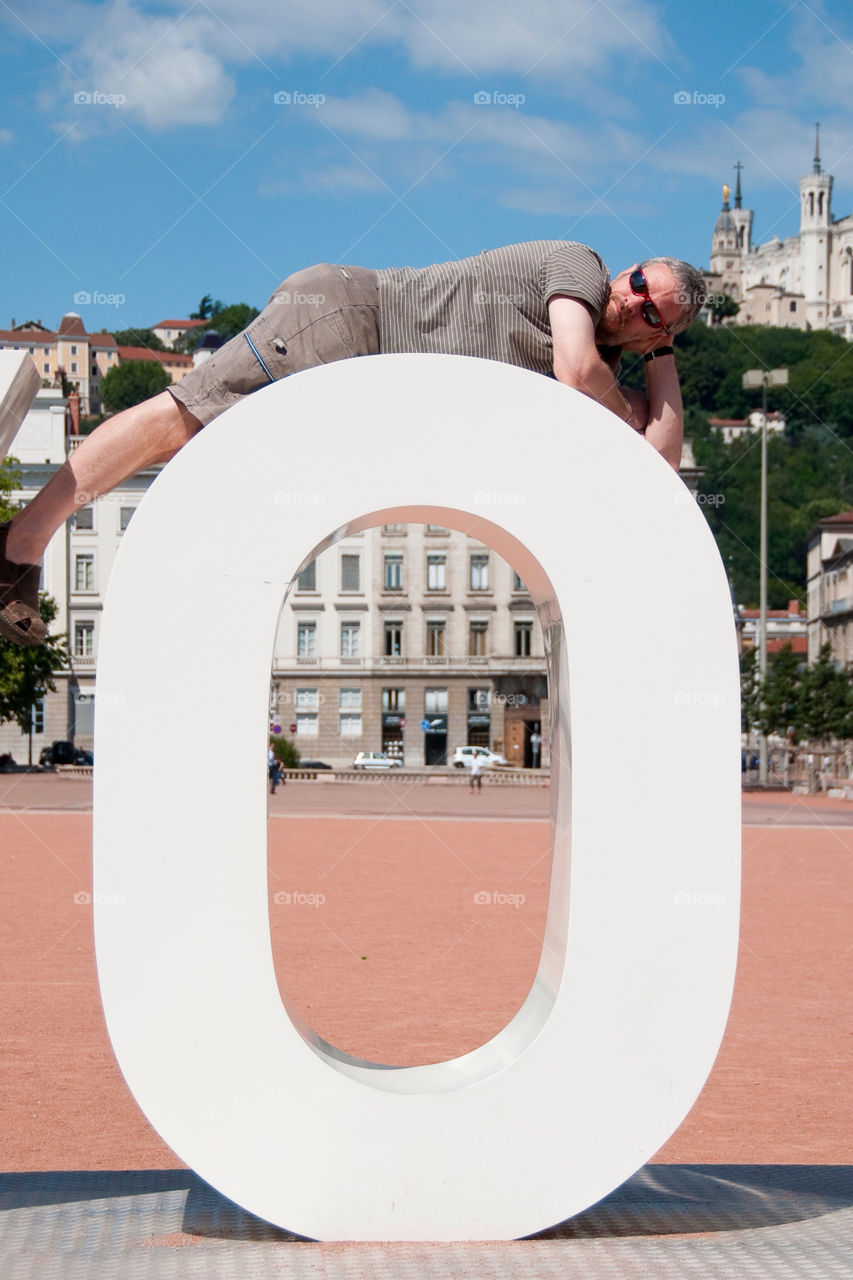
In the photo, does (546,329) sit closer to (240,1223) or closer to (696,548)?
(696,548)

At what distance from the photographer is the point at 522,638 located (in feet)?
193

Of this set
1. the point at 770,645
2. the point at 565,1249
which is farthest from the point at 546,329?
the point at 770,645

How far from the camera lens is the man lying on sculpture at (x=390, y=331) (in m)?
4.25

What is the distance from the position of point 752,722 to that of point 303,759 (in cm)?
1925

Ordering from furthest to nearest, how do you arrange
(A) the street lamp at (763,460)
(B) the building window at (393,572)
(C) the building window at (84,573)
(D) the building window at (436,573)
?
(B) the building window at (393,572), (D) the building window at (436,573), (C) the building window at (84,573), (A) the street lamp at (763,460)

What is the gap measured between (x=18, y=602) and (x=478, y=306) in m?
1.68

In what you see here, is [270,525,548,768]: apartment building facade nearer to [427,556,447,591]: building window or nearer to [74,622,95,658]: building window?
[427,556,447,591]: building window

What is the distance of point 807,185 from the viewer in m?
158

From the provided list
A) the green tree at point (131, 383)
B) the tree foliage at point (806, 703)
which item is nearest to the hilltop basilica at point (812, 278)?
the green tree at point (131, 383)

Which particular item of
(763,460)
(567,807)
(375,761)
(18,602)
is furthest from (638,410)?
(375,761)

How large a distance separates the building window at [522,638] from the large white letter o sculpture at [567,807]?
5484cm

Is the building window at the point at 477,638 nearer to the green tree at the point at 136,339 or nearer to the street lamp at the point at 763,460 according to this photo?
the street lamp at the point at 763,460

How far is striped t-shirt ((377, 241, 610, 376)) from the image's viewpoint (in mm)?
4320

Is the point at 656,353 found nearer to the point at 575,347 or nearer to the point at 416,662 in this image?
the point at 575,347
